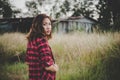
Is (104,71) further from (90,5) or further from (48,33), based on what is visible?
(90,5)

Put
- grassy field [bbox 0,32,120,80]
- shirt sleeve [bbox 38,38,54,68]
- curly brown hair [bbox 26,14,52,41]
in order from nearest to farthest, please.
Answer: shirt sleeve [bbox 38,38,54,68], curly brown hair [bbox 26,14,52,41], grassy field [bbox 0,32,120,80]

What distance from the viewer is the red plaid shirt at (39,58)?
105 inches

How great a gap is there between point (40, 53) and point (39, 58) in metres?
0.07

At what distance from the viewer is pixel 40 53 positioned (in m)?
2.69

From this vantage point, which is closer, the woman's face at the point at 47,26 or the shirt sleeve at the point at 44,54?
the shirt sleeve at the point at 44,54

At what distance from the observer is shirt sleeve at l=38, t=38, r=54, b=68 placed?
2.66 metres

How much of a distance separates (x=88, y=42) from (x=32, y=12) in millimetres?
43555

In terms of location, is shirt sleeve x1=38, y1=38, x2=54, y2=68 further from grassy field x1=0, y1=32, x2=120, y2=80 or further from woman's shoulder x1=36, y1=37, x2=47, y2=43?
grassy field x1=0, y1=32, x2=120, y2=80

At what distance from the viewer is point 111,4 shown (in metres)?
27.2

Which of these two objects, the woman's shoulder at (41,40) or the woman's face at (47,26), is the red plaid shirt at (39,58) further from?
the woman's face at (47,26)

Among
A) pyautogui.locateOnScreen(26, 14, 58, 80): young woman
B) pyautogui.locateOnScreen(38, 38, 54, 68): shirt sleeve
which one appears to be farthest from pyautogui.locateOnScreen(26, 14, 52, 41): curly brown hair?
pyautogui.locateOnScreen(38, 38, 54, 68): shirt sleeve

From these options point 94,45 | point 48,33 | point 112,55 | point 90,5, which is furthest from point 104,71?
point 90,5

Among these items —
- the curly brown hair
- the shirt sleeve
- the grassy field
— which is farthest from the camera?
the grassy field

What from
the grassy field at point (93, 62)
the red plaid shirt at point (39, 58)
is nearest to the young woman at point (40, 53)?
the red plaid shirt at point (39, 58)
